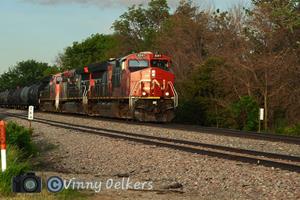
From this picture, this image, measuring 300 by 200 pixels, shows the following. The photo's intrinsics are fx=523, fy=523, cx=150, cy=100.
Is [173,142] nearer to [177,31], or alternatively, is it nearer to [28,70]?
[177,31]

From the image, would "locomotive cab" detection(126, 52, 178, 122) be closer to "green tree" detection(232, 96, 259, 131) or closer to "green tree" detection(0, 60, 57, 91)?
"green tree" detection(232, 96, 259, 131)

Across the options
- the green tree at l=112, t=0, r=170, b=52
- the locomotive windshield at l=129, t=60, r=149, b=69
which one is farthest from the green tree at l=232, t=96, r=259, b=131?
the green tree at l=112, t=0, r=170, b=52

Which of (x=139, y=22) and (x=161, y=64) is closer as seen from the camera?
(x=161, y=64)

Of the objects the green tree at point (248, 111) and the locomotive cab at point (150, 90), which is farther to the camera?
the green tree at point (248, 111)

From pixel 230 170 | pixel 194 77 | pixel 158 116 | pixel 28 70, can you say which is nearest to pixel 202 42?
pixel 194 77

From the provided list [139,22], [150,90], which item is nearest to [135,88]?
[150,90]

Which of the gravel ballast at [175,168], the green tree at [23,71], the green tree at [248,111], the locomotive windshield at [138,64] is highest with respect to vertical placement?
the green tree at [23,71]

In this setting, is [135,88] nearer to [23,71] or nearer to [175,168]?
[175,168]

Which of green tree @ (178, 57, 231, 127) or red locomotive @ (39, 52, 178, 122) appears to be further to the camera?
green tree @ (178, 57, 231, 127)

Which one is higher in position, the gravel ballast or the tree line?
the tree line
